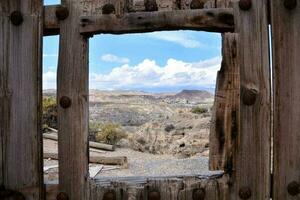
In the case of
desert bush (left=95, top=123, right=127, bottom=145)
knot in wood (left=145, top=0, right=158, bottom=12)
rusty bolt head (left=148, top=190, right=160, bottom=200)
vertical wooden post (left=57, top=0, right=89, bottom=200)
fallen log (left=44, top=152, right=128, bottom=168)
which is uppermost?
knot in wood (left=145, top=0, right=158, bottom=12)

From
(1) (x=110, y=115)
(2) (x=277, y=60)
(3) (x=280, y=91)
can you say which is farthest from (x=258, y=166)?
(1) (x=110, y=115)

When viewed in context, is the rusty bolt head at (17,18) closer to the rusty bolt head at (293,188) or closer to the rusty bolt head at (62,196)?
the rusty bolt head at (62,196)

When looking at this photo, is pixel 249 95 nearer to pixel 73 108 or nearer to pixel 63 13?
pixel 73 108

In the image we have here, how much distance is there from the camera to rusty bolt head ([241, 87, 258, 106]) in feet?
7.35

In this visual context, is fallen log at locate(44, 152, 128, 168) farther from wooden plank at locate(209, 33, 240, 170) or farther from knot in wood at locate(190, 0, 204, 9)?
knot in wood at locate(190, 0, 204, 9)

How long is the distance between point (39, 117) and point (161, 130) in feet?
31.3

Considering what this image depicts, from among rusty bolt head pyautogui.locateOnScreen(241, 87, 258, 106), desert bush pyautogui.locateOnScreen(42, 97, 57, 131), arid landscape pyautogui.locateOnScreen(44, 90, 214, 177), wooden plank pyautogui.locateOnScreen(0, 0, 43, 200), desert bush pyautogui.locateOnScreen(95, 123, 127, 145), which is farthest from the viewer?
desert bush pyautogui.locateOnScreen(42, 97, 57, 131)

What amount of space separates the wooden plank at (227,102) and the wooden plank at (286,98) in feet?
0.65

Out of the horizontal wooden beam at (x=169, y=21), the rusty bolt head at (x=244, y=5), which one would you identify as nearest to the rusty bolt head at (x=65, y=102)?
the horizontal wooden beam at (x=169, y=21)

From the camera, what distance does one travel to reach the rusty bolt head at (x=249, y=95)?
2241mm

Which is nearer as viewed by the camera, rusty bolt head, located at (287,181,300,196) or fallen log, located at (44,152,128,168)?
rusty bolt head, located at (287,181,300,196)

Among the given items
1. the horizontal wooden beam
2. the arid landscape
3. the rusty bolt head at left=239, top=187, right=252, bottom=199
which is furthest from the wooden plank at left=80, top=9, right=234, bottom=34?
the arid landscape

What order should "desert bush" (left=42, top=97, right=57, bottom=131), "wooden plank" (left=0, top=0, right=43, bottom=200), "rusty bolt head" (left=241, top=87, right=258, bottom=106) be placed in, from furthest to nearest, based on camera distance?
"desert bush" (left=42, top=97, right=57, bottom=131), "wooden plank" (left=0, top=0, right=43, bottom=200), "rusty bolt head" (left=241, top=87, right=258, bottom=106)

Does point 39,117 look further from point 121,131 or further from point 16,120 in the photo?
point 121,131
